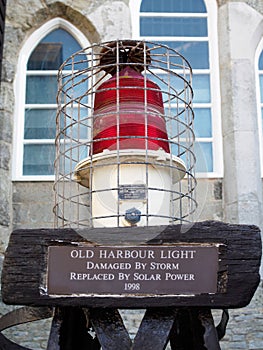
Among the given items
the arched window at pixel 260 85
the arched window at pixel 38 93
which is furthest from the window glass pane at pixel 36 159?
the arched window at pixel 260 85

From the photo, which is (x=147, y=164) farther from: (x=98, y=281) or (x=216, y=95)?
(x=216, y=95)

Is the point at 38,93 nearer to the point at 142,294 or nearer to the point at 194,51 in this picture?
the point at 194,51

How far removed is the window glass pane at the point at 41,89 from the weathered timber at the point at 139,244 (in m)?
2.69

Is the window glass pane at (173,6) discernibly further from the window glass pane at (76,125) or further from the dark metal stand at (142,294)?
the dark metal stand at (142,294)

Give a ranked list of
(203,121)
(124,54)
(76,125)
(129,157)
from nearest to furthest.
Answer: (129,157) < (124,54) < (76,125) < (203,121)

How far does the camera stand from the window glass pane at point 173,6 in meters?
5.12

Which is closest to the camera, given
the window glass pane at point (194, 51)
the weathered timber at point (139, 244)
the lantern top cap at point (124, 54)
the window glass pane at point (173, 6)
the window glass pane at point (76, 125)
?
the weathered timber at point (139, 244)

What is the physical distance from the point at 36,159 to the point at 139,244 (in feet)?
8.47

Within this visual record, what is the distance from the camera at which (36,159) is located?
477 centimetres

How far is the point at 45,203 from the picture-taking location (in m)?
4.60

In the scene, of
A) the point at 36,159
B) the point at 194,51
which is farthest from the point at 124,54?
the point at 194,51

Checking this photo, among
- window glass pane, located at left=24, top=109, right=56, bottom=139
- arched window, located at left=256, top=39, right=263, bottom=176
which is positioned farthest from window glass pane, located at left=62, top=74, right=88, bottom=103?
arched window, located at left=256, top=39, right=263, bottom=176

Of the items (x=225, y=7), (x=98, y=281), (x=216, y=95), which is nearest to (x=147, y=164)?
(x=98, y=281)

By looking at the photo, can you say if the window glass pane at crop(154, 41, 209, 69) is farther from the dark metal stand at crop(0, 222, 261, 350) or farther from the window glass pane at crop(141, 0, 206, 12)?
the dark metal stand at crop(0, 222, 261, 350)
